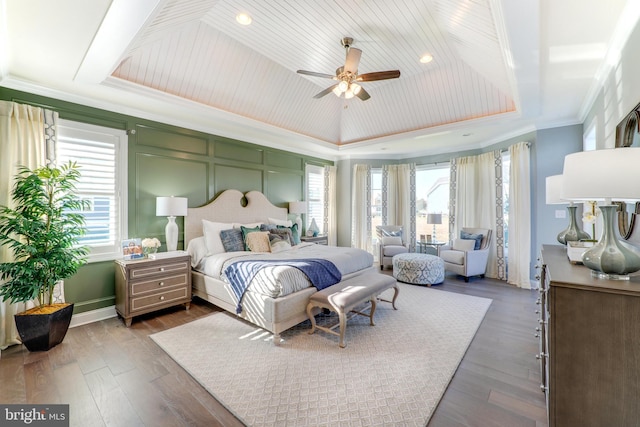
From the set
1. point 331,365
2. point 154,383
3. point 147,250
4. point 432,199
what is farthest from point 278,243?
point 432,199

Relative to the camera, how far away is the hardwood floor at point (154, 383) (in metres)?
1.87

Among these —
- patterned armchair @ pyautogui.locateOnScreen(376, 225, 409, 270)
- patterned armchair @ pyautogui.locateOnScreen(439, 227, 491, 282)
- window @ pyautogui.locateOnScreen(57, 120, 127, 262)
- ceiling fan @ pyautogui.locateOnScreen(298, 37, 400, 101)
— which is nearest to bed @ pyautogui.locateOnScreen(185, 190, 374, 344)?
window @ pyautogui.locateOnScreen(57, 120, 127, 262)

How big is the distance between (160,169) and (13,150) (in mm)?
1506

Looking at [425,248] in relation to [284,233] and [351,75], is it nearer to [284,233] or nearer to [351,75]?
[284,233]

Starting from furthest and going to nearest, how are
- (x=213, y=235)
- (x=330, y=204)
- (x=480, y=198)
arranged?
1. (x=330, y=204)
2. (x=480, y=198)
3. (x=213, y=235)

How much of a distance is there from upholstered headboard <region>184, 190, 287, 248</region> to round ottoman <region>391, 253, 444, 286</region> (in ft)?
8.83

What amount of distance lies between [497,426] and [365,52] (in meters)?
4.23

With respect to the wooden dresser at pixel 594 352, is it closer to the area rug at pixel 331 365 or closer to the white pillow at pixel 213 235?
the area rug at pixel 331 365

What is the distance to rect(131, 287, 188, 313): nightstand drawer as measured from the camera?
333 cm

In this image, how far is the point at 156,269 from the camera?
11.5 feet

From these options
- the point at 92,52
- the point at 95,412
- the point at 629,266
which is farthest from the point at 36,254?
the point at 629,266

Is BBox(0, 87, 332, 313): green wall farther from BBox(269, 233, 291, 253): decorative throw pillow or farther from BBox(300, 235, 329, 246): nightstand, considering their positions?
BBox(269, 233, 291, 253): decorative throw pillow

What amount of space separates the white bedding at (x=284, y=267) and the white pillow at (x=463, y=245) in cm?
234

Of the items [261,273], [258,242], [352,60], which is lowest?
[261,273]
